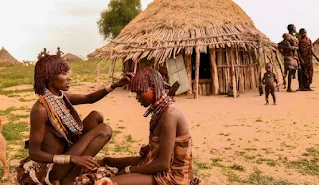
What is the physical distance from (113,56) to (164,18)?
218cm

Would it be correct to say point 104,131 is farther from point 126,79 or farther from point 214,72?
point 214,72

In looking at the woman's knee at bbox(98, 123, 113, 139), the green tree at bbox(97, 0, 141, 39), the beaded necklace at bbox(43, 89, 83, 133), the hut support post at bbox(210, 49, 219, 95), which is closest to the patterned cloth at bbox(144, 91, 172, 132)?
the woman's knee at bbox(98, 123, 113, 139)

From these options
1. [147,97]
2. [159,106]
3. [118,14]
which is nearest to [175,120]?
[159,106]

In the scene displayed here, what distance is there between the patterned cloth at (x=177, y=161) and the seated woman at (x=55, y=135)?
0.47 m

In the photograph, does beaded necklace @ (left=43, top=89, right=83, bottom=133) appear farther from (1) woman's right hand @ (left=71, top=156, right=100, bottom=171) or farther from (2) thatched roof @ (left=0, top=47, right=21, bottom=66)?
(2) thatched roof @ (left=0, top=47, right=21, bottom=66)

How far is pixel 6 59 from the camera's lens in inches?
1473

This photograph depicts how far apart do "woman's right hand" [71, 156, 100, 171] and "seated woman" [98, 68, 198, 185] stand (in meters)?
0.22

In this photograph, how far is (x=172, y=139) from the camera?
2.89m

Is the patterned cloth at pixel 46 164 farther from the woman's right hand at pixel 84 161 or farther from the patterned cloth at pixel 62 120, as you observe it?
the woman's right hand at pixel 84 161

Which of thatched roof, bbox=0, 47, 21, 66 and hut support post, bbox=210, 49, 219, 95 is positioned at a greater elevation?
thatched roof, bbox=0, 47, 21, 66

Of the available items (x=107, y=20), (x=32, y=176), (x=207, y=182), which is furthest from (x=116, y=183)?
(x=107, y=20)

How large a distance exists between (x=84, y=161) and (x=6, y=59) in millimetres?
37167

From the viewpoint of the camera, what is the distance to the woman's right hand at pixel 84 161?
305 cm

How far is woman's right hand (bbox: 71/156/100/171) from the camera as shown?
10.0ft
